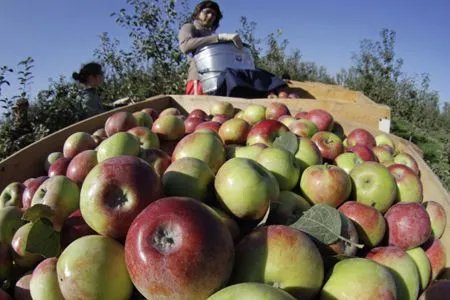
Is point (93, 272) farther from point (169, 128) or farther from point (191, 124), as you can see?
point (191, 124)

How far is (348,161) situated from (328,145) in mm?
224

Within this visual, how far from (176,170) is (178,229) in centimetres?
49

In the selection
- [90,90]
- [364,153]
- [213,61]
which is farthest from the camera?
[90,90]

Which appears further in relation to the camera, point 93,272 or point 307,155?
point 307,155

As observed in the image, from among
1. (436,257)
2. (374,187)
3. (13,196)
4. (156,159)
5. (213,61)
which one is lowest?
(436,257)

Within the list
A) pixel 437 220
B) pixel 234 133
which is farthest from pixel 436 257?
pixel 234 133

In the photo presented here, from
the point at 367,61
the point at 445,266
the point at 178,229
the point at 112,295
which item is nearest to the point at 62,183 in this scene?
the point at 112,295

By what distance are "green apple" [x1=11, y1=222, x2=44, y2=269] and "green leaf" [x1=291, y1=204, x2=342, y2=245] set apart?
1007mm

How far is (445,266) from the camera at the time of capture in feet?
5.35

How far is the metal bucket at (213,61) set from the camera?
15.5ft

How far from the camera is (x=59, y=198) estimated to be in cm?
149

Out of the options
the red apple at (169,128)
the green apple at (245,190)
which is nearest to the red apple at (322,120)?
the red apple at (169,128)

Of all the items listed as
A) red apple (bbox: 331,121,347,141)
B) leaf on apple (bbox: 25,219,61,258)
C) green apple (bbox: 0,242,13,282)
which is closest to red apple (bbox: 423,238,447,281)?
red apple (bbox: 331,121,347,141)

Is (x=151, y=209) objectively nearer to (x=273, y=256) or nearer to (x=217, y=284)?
(x=217, y=284)
